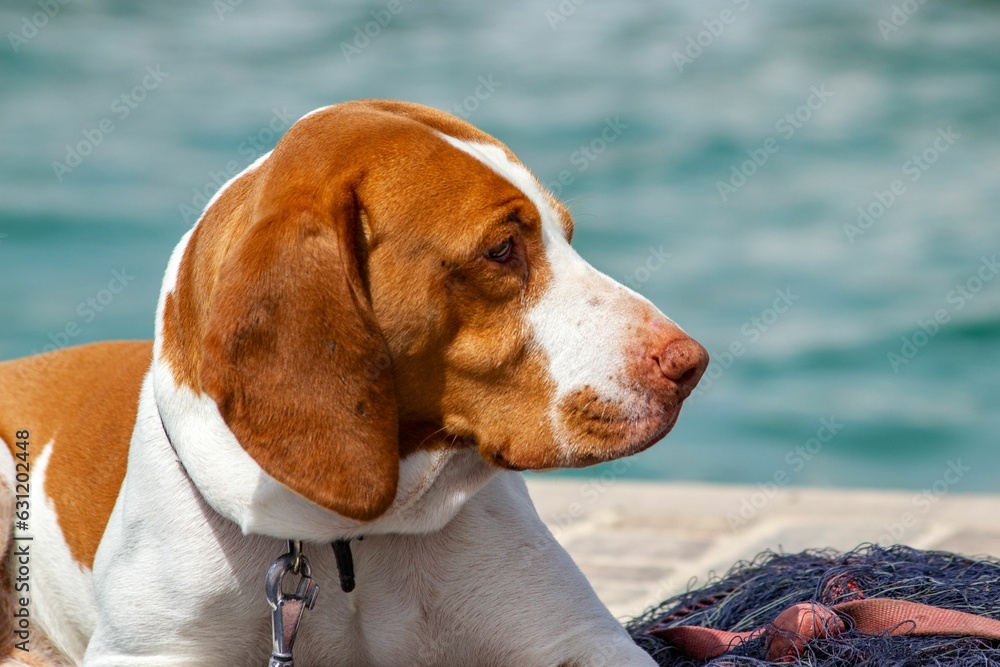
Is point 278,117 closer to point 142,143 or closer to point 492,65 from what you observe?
point 142,143

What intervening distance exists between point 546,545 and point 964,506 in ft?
8.91

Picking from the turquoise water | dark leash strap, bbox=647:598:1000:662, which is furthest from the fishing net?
the turquoise water

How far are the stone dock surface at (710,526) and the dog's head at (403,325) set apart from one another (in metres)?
1.49

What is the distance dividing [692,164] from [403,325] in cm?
1202

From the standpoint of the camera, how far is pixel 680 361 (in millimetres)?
2361

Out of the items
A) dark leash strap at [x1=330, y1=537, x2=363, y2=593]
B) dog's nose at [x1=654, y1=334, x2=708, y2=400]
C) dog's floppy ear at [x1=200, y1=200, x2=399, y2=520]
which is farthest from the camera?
Answer: dark leash strap at [x1=330, y1=537, x2=363, y2=593]

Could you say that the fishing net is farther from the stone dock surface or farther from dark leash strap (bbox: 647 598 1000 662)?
the stone dock surface

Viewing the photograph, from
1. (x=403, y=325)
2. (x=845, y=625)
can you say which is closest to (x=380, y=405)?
(x=403, y=325)

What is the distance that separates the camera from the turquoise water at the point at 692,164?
10.4 metres

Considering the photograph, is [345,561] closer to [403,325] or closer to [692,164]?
[403,325]

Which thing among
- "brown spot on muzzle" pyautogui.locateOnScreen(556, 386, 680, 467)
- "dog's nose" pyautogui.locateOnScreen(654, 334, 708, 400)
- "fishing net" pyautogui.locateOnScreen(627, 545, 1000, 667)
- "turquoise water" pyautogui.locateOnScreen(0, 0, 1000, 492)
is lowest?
"turquoise water" pyautogui.locateOnScreen(0, 0, 1000, 492)

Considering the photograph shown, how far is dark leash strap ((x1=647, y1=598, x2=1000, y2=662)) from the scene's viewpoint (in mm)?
2705

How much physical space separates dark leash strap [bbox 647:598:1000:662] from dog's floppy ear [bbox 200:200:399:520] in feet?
3.26

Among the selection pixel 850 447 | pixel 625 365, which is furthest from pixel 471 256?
pixel 850 447
